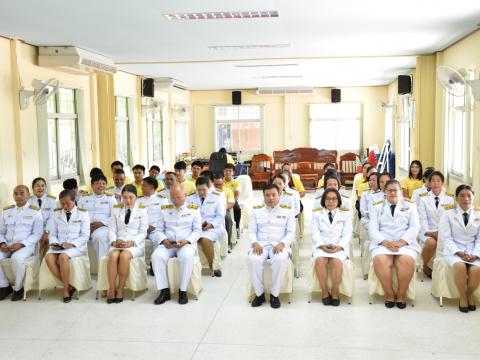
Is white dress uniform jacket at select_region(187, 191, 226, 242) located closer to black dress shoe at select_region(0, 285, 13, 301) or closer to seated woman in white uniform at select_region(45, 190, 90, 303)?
seated woman in white uniform at select_region(45, 190, 90, 303)

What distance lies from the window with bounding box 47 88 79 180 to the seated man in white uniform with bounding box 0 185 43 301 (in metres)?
3.18

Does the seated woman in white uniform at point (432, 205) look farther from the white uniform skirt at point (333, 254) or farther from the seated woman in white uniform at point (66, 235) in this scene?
the seated woman in white uniform at point (66, 235)

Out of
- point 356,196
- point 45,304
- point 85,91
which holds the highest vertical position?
point 85,91

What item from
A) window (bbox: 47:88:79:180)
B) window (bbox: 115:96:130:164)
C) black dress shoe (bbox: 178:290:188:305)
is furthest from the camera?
window (bbox: 115:96:130:164)

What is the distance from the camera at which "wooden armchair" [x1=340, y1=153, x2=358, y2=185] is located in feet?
52.3

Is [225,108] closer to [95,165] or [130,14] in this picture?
[95,165]

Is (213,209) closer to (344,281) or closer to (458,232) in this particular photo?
(344,281)

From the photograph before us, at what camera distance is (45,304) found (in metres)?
5.56

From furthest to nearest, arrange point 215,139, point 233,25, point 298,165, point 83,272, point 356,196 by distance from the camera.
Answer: point 215,139 → point 298,165 → point 356,196 → point 233,25 → point 83,272

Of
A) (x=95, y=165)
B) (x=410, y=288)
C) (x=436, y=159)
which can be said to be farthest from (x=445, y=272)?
(x=95, y=165)

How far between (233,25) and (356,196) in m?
3.60

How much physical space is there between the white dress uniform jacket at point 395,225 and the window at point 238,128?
42.2ft

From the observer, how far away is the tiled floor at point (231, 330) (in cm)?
428

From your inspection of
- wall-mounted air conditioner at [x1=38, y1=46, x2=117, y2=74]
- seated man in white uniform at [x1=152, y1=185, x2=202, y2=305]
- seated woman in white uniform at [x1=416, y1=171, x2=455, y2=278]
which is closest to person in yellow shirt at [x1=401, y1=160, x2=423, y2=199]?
seated woman in white uniform at [x1=416, y1=171, x2=455, y2=278]
